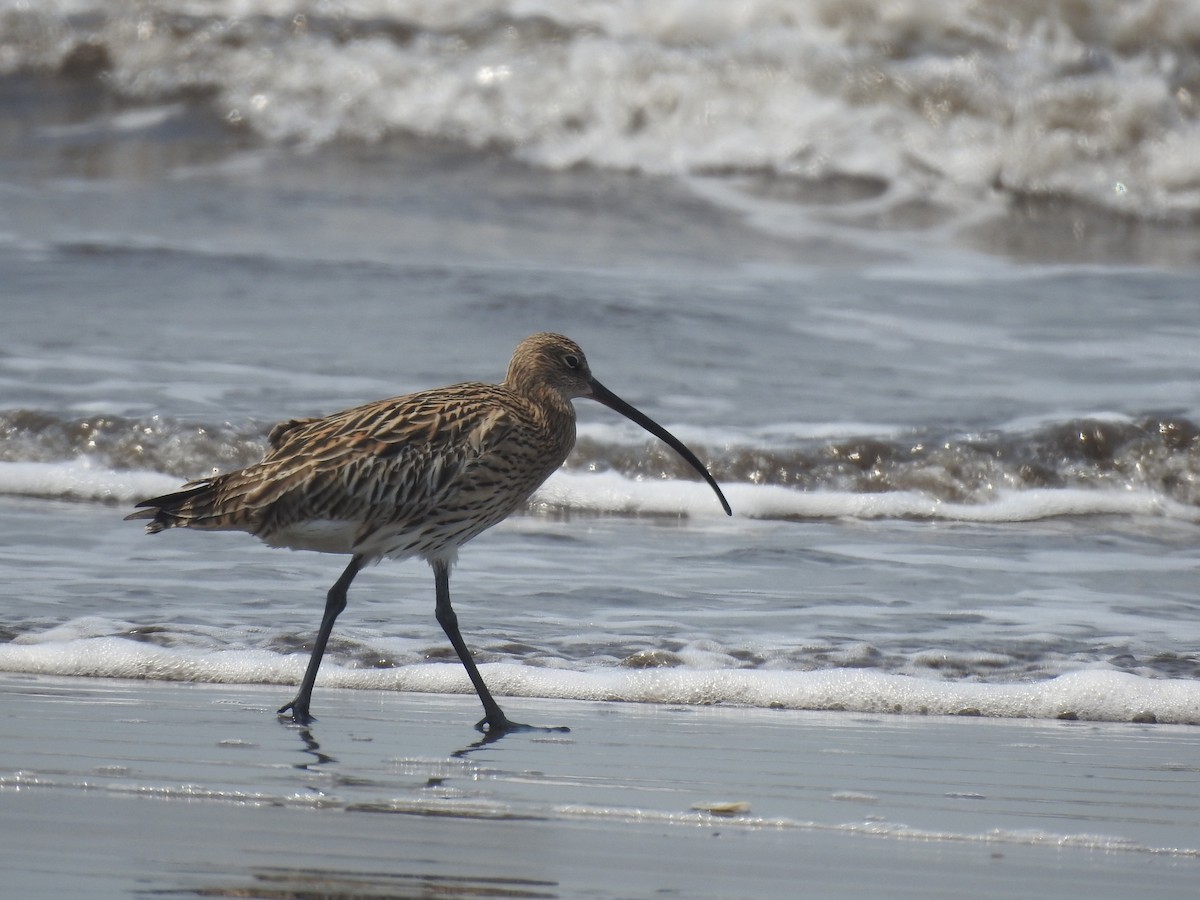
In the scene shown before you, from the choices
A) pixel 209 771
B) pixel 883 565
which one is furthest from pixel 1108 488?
pixel 209 771

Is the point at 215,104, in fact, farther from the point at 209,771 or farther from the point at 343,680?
the point at 209,771

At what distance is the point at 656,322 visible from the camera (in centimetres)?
1136

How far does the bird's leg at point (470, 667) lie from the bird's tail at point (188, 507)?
2.19ft

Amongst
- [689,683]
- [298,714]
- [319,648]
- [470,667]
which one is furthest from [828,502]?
[298,714]

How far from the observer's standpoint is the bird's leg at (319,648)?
15.6 ft

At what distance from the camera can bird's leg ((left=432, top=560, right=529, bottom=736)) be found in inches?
187

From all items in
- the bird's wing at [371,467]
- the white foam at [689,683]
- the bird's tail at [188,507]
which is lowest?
the white foam at [689,683]

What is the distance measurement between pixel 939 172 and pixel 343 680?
424 inches

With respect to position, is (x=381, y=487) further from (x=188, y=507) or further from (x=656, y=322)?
(x=656, y=322)

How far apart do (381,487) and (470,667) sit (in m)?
0.59

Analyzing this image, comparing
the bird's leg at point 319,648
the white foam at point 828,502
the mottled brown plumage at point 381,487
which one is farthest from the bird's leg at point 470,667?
the white foam at point 828,502

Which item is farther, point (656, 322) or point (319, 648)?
point (656, 322)

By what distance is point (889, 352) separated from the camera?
1101 centimetres

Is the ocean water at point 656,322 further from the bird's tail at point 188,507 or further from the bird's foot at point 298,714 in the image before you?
the bird's foot at point 298,714
